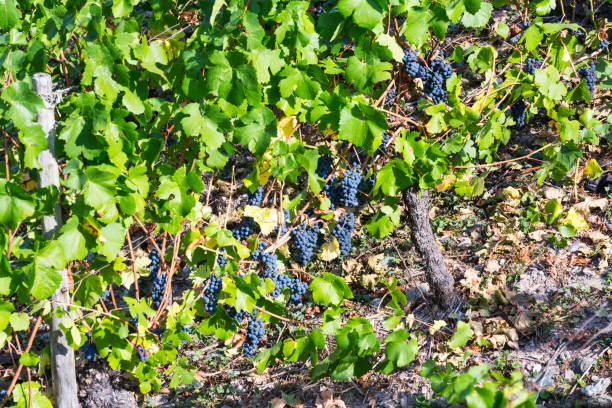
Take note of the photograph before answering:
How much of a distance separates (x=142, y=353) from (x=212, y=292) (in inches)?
17.0

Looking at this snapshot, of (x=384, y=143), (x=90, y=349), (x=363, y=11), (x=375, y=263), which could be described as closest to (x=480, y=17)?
(x=363, y=11)

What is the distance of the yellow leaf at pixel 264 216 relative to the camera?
289 centimetres

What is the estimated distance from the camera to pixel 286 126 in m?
2.71

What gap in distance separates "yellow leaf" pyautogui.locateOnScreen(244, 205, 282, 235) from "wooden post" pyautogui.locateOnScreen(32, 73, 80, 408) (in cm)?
82

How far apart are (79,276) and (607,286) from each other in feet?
8.23

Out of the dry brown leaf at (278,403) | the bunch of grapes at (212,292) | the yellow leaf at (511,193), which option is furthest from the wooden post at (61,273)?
the yellow leaf at (511,193)

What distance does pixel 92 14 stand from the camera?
7.27 feet

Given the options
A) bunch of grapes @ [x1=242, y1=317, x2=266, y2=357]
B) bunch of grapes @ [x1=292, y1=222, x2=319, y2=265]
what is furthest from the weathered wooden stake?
bunch of grapes @ [x1=242, y1=317, x2=266, y2=357]

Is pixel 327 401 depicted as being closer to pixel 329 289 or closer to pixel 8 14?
pixel 329 289

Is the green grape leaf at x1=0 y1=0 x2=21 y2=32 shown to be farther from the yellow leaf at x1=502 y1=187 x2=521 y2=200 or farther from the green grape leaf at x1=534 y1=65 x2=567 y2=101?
the yellow leaf at x1=502 y1=187 x2=521 y2=200

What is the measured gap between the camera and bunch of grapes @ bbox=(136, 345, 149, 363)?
9.41 feet

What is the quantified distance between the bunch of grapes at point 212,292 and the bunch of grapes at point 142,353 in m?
0.34

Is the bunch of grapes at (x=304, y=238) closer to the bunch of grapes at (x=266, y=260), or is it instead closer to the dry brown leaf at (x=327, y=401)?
the bunch of grapes at (x=266, y=260)

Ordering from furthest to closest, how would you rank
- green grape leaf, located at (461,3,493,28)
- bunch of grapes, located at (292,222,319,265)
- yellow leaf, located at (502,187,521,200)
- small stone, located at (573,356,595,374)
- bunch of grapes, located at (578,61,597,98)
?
yellow leaf, located at (502,187,521,200) → bunch of grapes, located at (578,61,597,98) → bunch of grapes, located at (292,222,319,265) → small stone, located at (573,356,595,374) → green grape leaf, located at (461,3,493,28)
